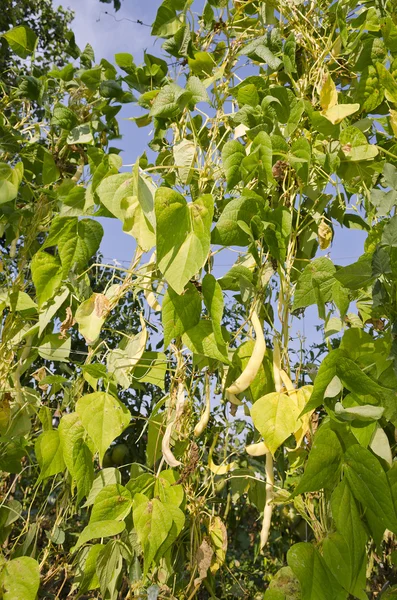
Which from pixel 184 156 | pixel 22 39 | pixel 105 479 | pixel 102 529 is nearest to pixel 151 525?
pixel 102 529

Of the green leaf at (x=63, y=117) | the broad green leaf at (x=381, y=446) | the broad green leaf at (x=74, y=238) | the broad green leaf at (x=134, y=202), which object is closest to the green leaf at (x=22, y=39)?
the green leaf at (x=63, y=117)

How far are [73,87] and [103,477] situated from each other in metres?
0.78

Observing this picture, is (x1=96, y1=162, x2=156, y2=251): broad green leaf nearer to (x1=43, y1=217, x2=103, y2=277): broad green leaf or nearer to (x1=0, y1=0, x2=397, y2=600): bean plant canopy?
(x1=0, y1=0, x2=397, y2=600): bean plant canopy

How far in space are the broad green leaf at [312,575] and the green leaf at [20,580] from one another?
0.46 metres

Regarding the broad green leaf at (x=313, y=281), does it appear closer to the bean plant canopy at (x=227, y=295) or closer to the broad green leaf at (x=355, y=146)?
the bean plant canopy at (x=227, y=295)

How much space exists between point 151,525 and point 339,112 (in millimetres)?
609

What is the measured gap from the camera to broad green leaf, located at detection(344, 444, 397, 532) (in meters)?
0.54

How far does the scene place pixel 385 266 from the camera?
0.57 meters

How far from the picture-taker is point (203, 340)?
68 centimetres

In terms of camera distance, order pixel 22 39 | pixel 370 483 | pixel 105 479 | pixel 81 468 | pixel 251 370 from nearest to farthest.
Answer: pixel 370 483 → pixel 251 370 → pixel 81 468 → pixel 105 479 → pixel 22 39

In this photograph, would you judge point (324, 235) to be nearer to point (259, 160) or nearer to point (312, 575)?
point (259, 160)

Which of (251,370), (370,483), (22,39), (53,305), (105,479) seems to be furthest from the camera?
(22,39)

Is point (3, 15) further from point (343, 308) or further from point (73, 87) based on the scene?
point (343, 308)

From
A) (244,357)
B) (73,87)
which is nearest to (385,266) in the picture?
(244,357)
